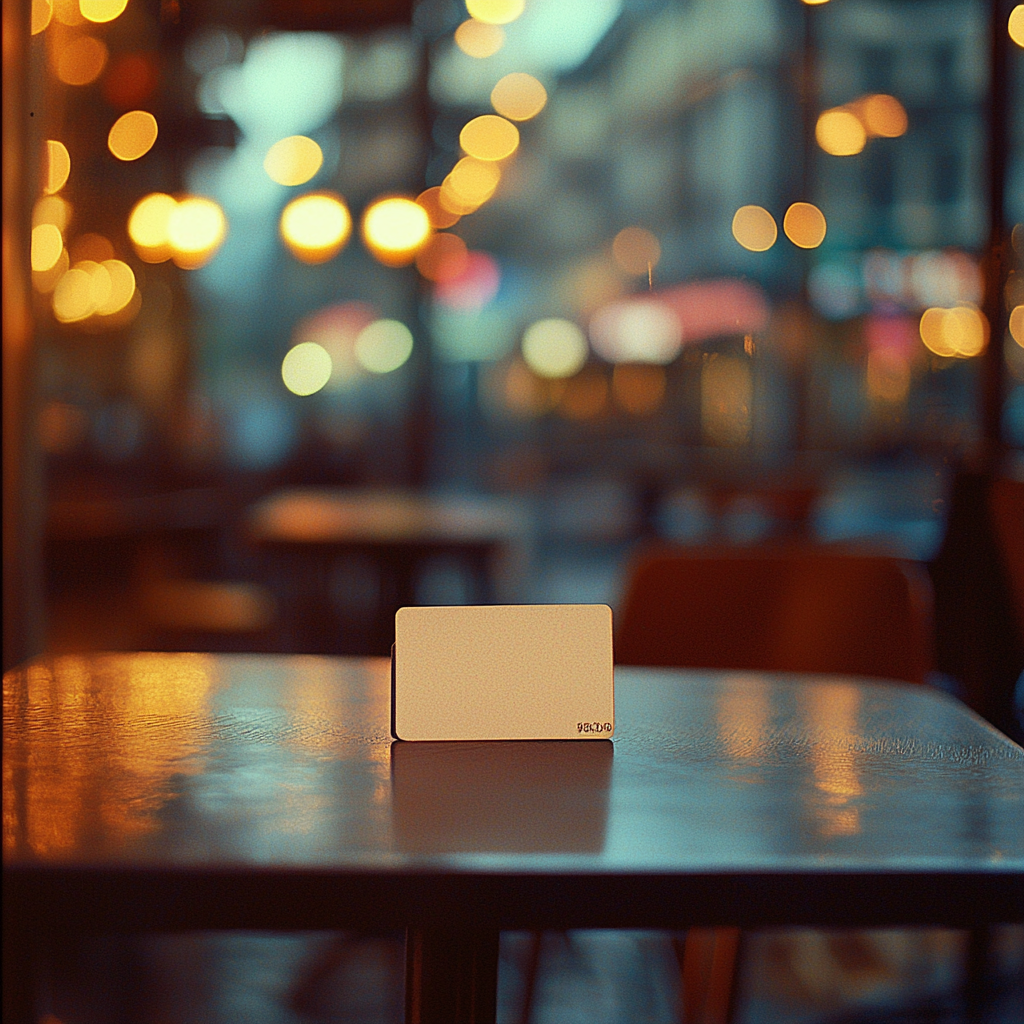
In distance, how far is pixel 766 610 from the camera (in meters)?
2.04

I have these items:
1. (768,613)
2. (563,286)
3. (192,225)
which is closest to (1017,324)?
(768,613)

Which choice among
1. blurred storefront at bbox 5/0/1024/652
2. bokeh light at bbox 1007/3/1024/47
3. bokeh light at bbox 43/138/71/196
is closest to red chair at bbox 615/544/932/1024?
bokeh light at bbox 43/138/71/196

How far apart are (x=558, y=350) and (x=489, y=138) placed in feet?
4.07

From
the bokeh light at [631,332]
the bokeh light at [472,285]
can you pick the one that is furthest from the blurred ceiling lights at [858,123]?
the bokeh light at [472,285]

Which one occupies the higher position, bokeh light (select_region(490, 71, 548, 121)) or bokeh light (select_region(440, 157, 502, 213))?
bokeh light (select_region(490, 71, 548, 121))

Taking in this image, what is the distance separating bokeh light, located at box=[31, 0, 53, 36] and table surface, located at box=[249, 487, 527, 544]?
5.94 ft

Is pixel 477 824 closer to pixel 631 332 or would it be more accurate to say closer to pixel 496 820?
pixel 496 820

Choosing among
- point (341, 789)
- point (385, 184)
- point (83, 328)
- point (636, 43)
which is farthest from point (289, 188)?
point (341, 789)

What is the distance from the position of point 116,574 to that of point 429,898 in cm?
441

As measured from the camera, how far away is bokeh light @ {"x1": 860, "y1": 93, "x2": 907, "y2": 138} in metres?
5.88

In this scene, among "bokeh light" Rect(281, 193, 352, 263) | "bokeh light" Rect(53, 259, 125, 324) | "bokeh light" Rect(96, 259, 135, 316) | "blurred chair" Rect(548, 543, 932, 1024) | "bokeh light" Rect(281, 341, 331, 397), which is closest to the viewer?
"blurred chair" Rect(548, 543, 932, 1024)

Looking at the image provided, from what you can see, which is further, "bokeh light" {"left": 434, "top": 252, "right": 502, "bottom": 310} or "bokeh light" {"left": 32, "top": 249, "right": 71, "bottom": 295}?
"bokeh light" {"left": 434, "top": 252, "right": 502, "bottom": 310}

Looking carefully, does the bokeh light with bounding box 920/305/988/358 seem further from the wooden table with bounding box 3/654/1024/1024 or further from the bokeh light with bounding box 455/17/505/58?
the wooden table with bounding box 3/654/1024/1024

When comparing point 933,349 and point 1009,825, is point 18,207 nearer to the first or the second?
point 1009,825
